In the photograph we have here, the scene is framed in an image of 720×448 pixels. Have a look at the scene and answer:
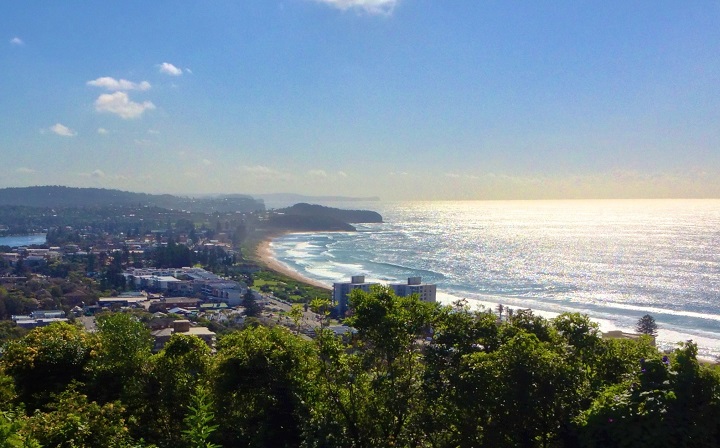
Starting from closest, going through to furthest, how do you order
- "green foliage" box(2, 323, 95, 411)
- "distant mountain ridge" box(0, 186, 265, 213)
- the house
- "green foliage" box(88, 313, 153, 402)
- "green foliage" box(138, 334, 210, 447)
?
1. "green foliage" box(138, 334, 210, 447)
2. "green foliage" box(88, 313, 153, 402)
3. "green foliage" box(2, 323, 95, 411)
4. the house
5. "distant mountain ridge" box(0, 186, 265, 213)

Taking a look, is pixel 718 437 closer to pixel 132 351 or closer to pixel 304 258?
pixel 132 351

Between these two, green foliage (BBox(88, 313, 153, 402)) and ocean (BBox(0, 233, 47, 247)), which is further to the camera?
ocean (BBox(0, 233, 47, 247))

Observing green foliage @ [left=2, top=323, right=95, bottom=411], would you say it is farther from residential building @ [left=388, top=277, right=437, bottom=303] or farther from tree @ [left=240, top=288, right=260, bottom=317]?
residential building @ [left=388, top=277, right=437, bottom=303]

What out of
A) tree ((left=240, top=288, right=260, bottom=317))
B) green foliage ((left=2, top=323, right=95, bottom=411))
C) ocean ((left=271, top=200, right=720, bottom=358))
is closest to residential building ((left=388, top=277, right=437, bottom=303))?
ocean ((left=271, top=200, right=720, bottom=358))

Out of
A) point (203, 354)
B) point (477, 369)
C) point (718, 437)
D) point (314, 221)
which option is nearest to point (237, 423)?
point (203, 354)

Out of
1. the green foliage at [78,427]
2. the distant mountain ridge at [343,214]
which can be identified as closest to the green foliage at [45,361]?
the green foliage at [78,427]

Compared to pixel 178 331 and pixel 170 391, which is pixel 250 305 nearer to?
pixel 178 331

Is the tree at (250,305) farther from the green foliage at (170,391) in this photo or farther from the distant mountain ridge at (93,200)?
the distant mountain ridge at (93,200)
